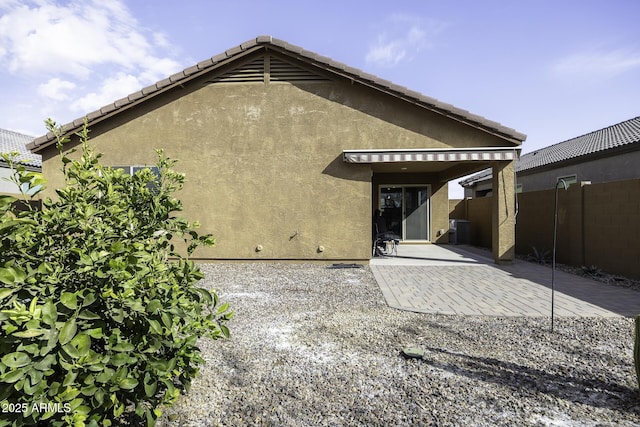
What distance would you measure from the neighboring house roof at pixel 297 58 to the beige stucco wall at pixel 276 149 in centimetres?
39

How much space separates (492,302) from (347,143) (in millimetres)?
7458

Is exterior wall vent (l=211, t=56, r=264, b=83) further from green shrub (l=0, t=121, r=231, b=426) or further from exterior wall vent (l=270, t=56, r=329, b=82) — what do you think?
green shrub (l=0, t=121, r=231, b=426)

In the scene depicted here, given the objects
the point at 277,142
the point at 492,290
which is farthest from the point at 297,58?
the point at 492,290

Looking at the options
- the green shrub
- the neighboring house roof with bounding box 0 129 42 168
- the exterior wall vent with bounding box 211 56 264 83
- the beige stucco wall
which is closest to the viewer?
the green shrub

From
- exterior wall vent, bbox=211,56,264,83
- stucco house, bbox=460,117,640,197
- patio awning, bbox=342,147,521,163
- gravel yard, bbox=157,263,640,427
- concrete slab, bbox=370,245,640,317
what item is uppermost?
exterior wall vent, bbox=211,56,264,83

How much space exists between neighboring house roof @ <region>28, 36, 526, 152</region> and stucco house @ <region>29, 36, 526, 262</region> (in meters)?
0.04

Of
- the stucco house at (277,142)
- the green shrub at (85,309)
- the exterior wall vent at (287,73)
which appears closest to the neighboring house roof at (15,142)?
the stucco house at (277,142)

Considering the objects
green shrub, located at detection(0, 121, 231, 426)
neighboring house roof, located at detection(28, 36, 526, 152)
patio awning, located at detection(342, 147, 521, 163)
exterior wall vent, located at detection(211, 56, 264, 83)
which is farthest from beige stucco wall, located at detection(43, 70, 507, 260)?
green shrub, located at detection(0, 121, 231, 426)

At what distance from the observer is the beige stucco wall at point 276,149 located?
12.6m

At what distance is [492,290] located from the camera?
8820mm

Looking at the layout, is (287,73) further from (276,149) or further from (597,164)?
(597,164)

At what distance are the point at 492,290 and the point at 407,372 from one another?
5566 millimetres

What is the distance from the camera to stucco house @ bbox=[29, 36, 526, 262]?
12461 millimetres

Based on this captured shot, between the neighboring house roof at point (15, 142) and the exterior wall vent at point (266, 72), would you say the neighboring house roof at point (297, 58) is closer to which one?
the exterior wall vent at point (266, 72)
